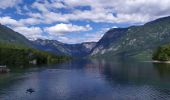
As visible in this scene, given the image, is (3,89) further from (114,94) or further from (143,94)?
(143,94)

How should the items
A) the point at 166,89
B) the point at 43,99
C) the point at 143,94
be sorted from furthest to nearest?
1. the point at 166,89
2. the point at 143,94
3. the point at 43,99

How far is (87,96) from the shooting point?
5039 inches

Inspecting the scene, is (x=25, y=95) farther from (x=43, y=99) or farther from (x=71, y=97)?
(x=71, y=97)

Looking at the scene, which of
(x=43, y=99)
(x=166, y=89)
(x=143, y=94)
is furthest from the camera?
(x=166, y=89)

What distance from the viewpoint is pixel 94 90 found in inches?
5802

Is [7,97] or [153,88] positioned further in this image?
[153,88]

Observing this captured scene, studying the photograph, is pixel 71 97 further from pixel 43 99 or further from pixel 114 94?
pixel 114 94

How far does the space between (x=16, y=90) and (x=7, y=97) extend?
21.1 metres

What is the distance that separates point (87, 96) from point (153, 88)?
39266 mm

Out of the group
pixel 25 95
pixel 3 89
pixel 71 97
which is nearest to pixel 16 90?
pixel 3 89

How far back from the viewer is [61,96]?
129 m

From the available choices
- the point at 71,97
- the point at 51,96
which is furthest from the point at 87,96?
the point at 51,96

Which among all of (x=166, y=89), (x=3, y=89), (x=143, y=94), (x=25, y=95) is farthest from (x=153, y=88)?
(x=3, y=89)

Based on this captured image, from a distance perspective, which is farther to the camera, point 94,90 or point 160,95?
point 94,90
